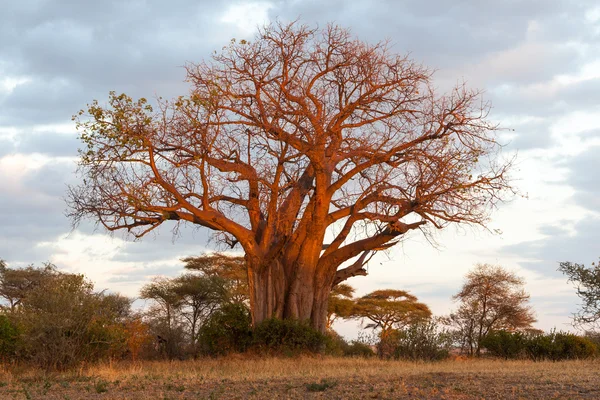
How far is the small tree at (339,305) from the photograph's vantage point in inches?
1278

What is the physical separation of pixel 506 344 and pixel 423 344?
9.23 ft

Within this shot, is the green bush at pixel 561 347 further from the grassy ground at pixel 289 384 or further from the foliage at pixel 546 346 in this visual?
the grassy ground at pixel 289 384

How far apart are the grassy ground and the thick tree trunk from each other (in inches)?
161

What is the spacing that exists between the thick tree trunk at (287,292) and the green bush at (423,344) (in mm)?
2172

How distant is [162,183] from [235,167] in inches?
74.8

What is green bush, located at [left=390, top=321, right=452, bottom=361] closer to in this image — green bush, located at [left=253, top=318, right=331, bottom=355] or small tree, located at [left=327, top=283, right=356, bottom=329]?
green bush, located at [left=253, top=318, right=331, bottom=355]

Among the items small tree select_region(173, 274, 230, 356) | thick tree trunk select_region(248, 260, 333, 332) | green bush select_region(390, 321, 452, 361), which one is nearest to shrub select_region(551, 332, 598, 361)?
green bush select_region(390, 321, 452, 361)

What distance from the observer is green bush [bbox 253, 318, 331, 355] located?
17.3 m

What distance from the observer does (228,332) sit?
18.6 metres

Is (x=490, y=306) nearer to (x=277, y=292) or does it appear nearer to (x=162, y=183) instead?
(x=277, y=292)

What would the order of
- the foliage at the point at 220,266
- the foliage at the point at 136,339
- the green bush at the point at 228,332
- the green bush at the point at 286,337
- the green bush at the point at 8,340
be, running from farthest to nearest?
1. the foliage at the point at 220,266
2. the foliage at the point at 136,339
3. the green bush at the point at 228,332
4. the green bush at the point at 286,337
5. the green bush at the point at 8,340

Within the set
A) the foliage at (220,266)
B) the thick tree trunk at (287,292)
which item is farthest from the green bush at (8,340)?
the foliage at (220,266)

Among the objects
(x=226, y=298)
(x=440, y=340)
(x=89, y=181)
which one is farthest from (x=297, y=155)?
(x=226, y=298)

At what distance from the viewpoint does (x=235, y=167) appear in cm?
1734
